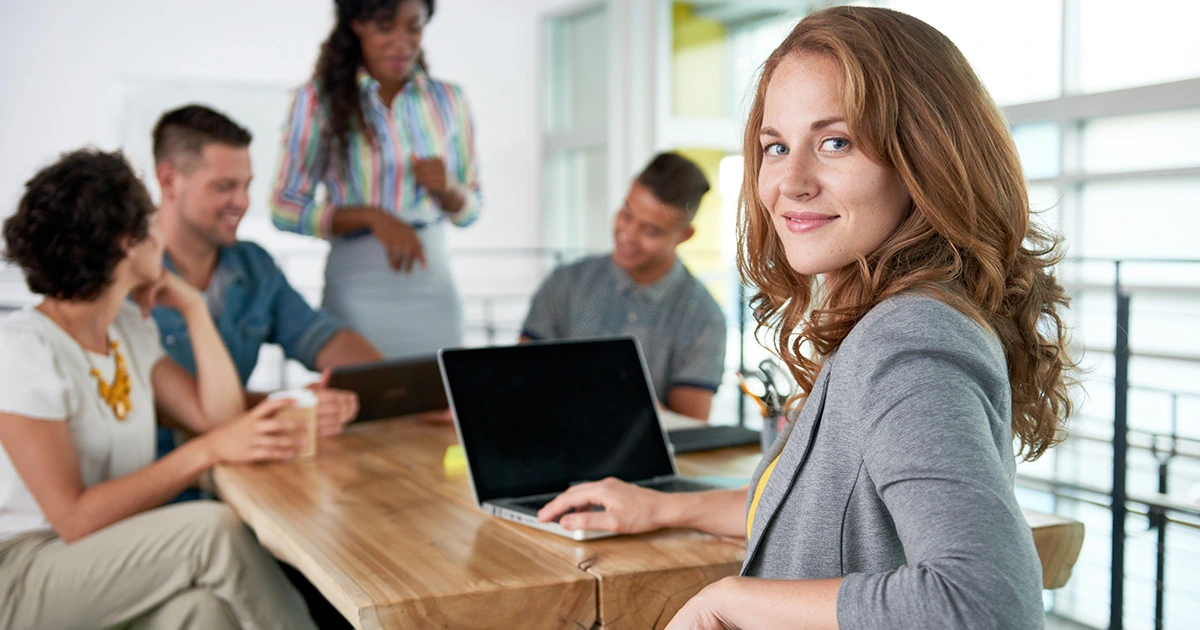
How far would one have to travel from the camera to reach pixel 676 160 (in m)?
2.46

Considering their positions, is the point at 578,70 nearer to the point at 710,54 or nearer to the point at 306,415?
the point at 710,54

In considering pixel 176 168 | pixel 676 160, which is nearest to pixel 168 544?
pixel 176 168

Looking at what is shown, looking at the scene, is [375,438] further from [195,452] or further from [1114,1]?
[1114,1]

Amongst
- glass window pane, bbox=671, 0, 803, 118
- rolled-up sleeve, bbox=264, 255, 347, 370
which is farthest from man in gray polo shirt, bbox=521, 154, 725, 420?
glass window pane, bbox=671, 0, 803, 118

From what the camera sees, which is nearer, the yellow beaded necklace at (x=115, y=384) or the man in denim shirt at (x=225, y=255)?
the yellow beaded necklace at (x=115, y=384)

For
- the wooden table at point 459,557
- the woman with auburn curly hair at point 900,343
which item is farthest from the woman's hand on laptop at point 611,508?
the woman with auburn curly hair at point 900,343

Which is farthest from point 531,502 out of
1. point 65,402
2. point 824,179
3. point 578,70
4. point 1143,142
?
point 578,70

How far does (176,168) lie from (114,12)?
4.07m

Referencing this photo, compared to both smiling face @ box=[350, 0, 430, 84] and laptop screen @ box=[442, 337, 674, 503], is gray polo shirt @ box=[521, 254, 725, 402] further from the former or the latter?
laptop screen @ box=[442, 337, 674, 503]

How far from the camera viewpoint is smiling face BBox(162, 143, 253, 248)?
2303 millimetres

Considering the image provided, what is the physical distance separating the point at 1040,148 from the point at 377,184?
2.31m

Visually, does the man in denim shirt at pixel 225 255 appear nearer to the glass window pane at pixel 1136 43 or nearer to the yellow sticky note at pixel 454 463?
the yellow sticky note at pixel 454 463

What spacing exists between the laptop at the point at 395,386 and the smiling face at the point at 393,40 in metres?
1.07

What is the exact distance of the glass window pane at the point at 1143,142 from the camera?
311 centimetres
